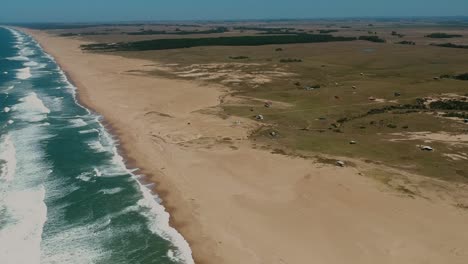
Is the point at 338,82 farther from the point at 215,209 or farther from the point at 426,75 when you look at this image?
the point at 215,209

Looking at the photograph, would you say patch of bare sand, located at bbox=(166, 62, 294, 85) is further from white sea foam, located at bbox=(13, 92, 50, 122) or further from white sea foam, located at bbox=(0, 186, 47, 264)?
white sea foam, located at bbox=(0, 186, 47, 264)

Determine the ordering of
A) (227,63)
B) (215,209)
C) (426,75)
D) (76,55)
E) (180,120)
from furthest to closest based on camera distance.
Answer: (76,55) → (227,63) → (426,75) → (180,120) → (215,209)

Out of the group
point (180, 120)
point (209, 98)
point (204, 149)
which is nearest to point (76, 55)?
point (209, 98)

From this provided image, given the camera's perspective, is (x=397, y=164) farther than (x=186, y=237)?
Yes

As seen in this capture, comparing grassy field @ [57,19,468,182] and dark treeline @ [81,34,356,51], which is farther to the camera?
dark treeline @ [81,34,356,51]

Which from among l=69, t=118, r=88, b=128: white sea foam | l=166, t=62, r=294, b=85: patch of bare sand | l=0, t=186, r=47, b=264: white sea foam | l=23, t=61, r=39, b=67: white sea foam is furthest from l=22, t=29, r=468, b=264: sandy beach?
l=23, t=61, r=39, b=67: white sea foam

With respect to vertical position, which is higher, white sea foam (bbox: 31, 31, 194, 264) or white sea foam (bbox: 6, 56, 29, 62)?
white sea foam (bbox: 6, 56, 29, 62)
